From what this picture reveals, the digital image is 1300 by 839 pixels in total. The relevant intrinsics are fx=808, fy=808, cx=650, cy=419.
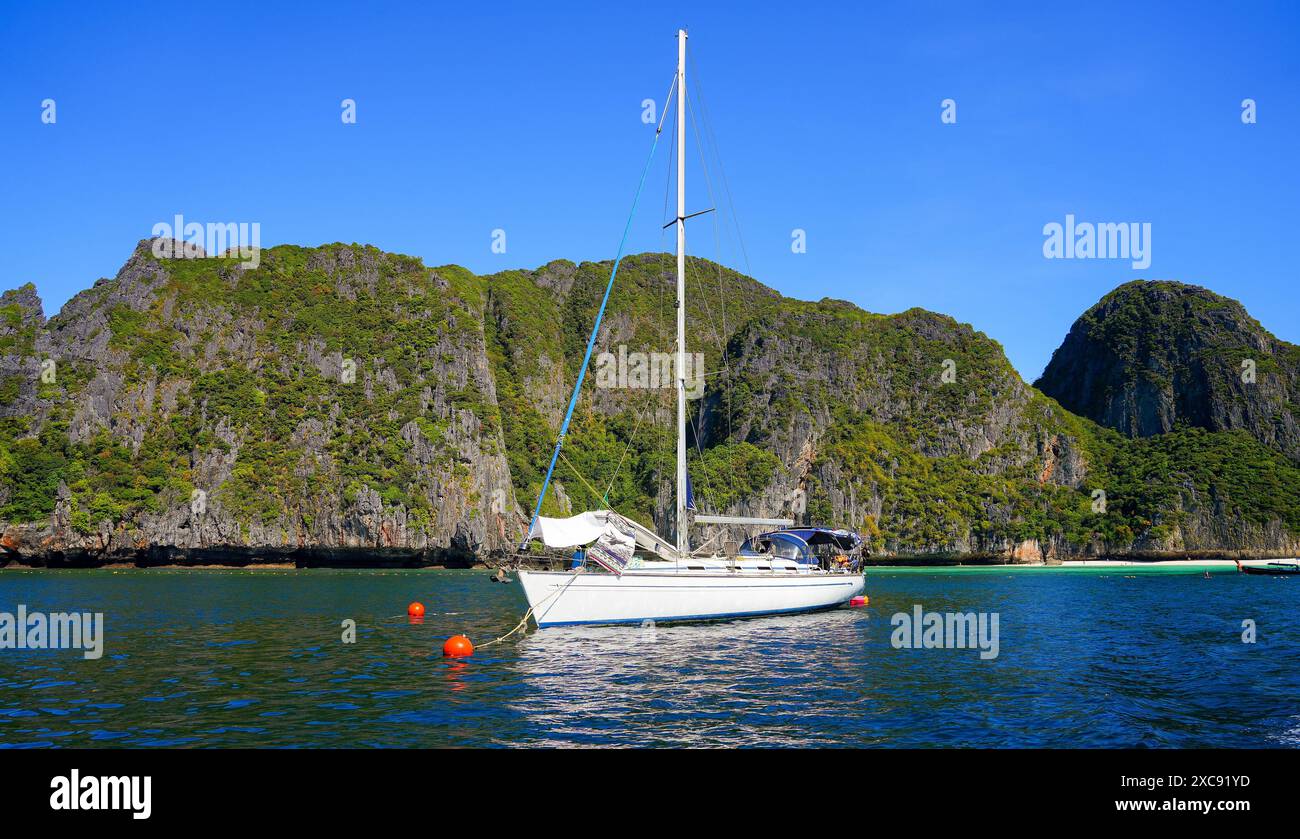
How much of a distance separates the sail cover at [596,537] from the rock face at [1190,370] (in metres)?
175

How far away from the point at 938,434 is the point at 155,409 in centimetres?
13657

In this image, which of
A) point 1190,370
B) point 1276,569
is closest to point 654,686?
point 1276,569

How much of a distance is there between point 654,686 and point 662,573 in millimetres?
11213

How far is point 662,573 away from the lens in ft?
102

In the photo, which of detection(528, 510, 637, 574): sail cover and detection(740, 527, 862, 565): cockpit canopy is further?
detection(740, 527, 862, 565): cockpit canopy

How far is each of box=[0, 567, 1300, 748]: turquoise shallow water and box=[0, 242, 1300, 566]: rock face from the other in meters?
56.7

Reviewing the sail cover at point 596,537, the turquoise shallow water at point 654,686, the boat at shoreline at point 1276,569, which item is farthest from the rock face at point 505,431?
the turquoise shallow water at point 654,686

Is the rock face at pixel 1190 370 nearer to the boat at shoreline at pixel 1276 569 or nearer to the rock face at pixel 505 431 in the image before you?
the rock face at pixel 505 431

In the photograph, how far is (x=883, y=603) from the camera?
47250 millimetres

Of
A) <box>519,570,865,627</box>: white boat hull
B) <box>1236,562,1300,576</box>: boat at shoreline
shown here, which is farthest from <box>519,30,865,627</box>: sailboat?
<box>1236,562,1300,576</box>: boat at shoreline

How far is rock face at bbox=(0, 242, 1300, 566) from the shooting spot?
363 ft

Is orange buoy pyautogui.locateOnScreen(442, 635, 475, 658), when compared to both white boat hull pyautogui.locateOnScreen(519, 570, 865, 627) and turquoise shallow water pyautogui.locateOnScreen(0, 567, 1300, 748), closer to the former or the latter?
turquoise shallow water pyautogui.locateOnScreen(0, 567, 1300, 748)

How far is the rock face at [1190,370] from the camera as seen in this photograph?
162m
